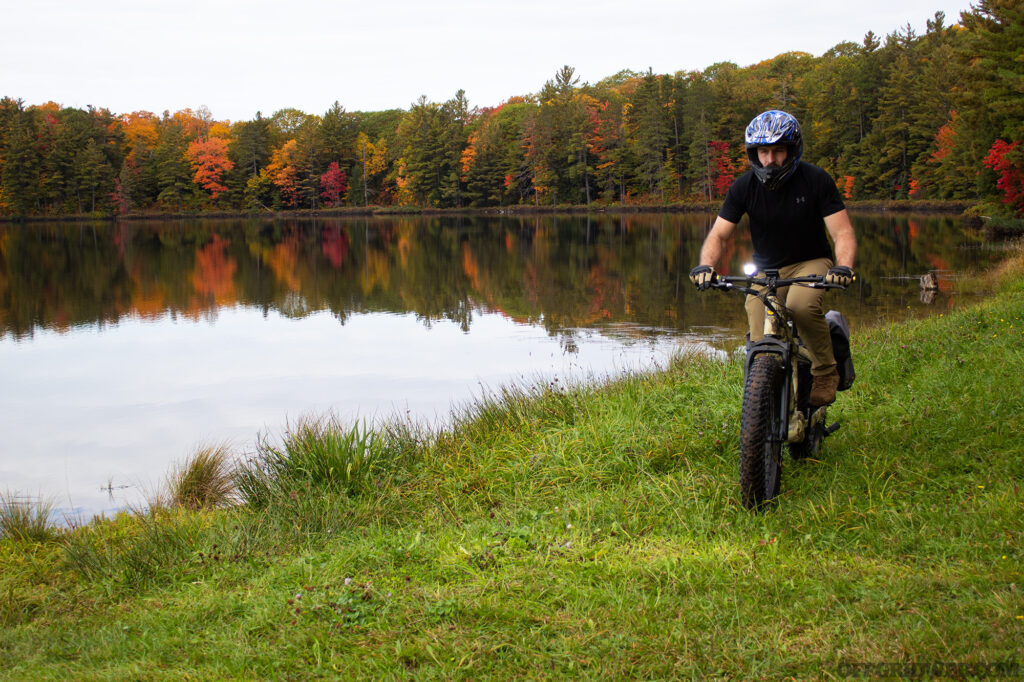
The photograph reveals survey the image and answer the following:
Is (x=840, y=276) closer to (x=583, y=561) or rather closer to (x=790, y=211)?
(x=790, y=211)

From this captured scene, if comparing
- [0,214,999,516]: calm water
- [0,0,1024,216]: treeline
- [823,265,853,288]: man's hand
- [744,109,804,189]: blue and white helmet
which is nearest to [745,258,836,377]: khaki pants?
[823,265,853,288]: man's hand

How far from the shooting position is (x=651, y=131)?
7938 centimetres

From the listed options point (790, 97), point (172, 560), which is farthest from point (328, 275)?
point (790, 97)

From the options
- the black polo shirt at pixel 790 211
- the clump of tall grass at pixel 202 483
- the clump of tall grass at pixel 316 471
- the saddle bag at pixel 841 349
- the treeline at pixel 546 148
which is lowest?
the clump of tall grass at pixel 202 483

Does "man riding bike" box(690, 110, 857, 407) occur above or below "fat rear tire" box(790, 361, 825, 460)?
above

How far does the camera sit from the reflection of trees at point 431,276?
69.3 feet

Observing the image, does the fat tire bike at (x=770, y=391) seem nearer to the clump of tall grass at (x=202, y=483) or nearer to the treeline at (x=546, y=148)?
the clump of tall grass at (x=202, y=483)

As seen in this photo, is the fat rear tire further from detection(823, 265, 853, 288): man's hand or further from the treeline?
the treeline

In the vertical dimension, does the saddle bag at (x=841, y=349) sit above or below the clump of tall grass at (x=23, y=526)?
above

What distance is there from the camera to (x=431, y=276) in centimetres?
2958

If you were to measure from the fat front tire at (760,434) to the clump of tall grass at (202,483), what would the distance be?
5.00 m

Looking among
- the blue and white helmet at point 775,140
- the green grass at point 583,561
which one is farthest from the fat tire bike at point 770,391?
the blue and white helmet at point 775,140

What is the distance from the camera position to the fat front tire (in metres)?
4.78

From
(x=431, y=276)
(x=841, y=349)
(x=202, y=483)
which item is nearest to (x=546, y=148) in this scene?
(x=431, y=276)
